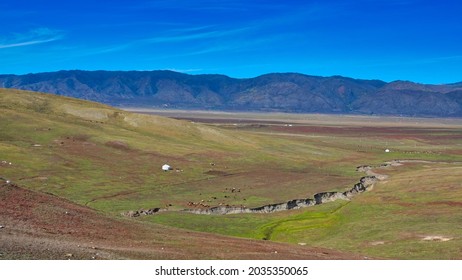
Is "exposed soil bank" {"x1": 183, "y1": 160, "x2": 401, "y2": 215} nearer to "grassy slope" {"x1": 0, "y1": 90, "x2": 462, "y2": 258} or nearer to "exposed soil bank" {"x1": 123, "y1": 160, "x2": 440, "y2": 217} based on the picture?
"exposed soil bank" {"x1": 123, "y1": 160, "x2": 440, "y2": 217}

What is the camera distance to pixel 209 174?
124 meters

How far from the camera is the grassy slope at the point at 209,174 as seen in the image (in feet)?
236

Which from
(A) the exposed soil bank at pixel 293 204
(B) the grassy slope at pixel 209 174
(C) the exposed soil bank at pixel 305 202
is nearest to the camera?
(B) the grassy slope at pixel 209 174

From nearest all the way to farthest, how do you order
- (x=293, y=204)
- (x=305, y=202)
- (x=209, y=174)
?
(x=293, y=204), (x=305, y=202), (x=209, y=174)

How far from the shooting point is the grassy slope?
236 ft

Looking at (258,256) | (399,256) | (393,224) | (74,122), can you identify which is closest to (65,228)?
(258,256)

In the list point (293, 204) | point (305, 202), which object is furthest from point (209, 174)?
point (293, 204)

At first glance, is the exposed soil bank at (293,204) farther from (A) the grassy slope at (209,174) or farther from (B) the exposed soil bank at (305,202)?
(A) the grassy slope at (209,174)

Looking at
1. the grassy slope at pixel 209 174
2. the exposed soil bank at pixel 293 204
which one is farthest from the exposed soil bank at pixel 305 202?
the grassy slope at pixel 209 174

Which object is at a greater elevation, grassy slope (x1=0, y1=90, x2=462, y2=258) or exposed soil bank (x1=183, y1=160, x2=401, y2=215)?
grassy slope (x1=0, y1=90, x2=462, y2=258)

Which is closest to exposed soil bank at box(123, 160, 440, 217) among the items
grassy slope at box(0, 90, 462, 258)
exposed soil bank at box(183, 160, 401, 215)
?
exposed soil bank at box(183, 160, 401, 215)

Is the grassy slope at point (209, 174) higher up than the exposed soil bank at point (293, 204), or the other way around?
the grassy slope at point (209, 174)

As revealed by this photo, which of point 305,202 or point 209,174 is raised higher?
point 209,174

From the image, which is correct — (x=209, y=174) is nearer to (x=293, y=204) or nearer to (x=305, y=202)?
(x=305, y=202)
